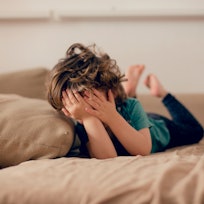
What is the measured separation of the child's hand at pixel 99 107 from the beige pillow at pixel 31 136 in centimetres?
8

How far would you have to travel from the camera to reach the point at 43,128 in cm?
113

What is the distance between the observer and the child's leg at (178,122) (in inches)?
58.7

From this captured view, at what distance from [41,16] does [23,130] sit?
890 millimetres

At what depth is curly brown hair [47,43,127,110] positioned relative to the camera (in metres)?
1.19

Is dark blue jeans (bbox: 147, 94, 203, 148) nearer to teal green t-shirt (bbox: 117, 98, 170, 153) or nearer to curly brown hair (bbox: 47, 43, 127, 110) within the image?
teal green t-shirt (bbox: 117, 98, 170, 153)

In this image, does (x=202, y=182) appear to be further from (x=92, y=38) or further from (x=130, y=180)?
(x=92, y=38)

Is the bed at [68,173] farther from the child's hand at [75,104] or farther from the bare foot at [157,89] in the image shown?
the bare foot at [157,89]

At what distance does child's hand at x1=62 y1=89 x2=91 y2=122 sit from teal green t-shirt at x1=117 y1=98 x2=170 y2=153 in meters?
0.18

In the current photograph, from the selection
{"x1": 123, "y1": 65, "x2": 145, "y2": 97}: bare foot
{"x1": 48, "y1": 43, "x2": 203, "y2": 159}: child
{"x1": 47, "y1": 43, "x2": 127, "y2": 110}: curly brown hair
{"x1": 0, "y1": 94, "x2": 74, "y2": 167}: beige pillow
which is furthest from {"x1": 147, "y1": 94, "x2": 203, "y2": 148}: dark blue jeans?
{"x1": 0, "y1": 94, "x2": 74, "y2": 167}: beige pillow

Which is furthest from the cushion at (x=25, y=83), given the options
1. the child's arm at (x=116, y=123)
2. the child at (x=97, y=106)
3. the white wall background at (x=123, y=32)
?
the child's arm at (x=116, y=123)

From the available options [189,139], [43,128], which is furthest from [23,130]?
[189,139]

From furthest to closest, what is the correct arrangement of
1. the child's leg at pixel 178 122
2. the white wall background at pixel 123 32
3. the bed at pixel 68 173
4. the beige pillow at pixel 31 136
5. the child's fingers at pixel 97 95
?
the white wall background at pixel 123 32, the child's leg at pixel 178 122, the child's fingers at pixel 97 95, the beige pillow at pixel 31 136, the bed at pixel 68 173

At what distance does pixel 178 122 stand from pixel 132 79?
A: 248 millimetres

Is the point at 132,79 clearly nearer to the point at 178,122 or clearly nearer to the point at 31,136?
the point at 178,122
